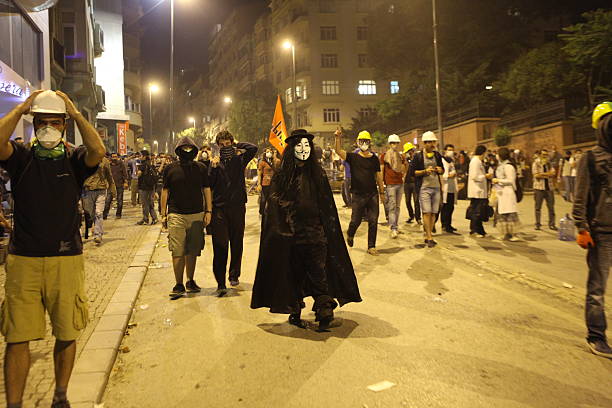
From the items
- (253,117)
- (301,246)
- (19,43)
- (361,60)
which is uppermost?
(361,60)

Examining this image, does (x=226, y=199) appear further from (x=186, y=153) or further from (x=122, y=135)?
(x=122, y=135)

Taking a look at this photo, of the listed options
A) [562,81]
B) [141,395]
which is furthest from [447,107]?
[141,395]

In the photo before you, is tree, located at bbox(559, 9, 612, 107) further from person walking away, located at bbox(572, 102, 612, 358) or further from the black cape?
the black cape

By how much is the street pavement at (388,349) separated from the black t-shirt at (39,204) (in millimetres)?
1207

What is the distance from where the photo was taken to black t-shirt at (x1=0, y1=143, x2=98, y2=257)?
3.03 m

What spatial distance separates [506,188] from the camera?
31.9 feet

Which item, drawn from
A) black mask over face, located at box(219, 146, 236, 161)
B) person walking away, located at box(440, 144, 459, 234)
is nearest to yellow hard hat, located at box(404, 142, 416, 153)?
person walking away, located at box(440, 144, 459, 234)

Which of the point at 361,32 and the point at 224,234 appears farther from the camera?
the point at 361,32

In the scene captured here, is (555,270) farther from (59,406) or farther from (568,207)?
(568,207)

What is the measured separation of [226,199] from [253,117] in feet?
192

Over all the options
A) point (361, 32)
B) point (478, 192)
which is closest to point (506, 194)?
point (478, 192)

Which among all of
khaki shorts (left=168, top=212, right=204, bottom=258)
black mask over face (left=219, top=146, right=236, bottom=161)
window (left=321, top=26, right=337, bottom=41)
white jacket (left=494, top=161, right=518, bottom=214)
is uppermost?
window (left=321, top=26, right=337, bottom=41)

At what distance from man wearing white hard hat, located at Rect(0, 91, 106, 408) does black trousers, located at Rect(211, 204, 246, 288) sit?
10.3 feet

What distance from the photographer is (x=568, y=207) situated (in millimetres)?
16984
